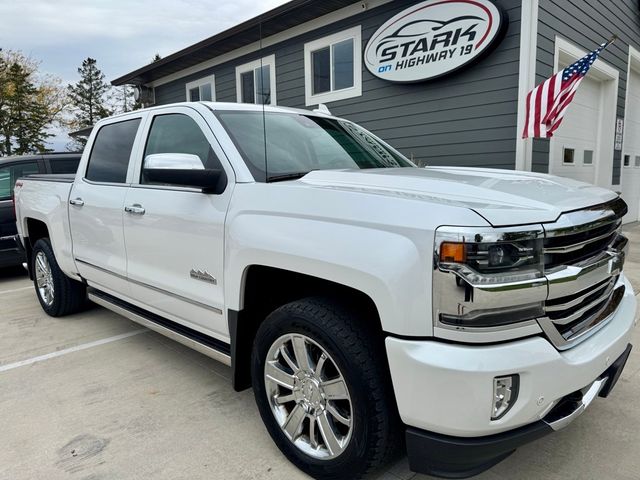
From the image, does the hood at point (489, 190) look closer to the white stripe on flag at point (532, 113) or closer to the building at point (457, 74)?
the building at point (457, 74)

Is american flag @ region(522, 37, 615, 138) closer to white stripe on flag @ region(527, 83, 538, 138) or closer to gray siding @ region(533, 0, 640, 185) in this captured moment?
white stripe on flag @ region(527, 83, 538, 138)

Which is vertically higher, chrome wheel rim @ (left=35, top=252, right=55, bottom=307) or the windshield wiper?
the windshield wiper

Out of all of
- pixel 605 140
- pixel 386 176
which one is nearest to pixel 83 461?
pixel 386 176

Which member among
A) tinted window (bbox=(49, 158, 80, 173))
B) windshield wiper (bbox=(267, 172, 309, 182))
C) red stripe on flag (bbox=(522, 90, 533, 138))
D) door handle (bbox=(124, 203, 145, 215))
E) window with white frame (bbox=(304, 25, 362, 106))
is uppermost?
window with white frame (bbox=(304, 25, 362, 106))

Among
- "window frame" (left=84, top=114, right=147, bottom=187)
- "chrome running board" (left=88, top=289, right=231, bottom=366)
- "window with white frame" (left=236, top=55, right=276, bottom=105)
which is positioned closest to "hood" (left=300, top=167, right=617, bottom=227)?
"chrome running board" (left=88, top=289, right=231, bottom=366)

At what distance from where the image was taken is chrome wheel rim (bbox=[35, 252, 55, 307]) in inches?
190

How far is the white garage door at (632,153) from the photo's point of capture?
34.4 ft

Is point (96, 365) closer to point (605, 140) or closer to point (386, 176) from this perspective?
point (386, 176)

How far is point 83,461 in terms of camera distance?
7.99 ft

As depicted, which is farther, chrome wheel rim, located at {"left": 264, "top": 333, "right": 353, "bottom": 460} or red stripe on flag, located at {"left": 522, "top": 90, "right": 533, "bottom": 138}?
red stripe on flag, located at {"left": 522, "top": 90, "right": 533, "bottom": 138}

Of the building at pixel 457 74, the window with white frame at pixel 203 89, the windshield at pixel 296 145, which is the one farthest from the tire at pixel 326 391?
the window with white frame at pixel 203 89

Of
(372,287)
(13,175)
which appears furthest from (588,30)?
(13,175)

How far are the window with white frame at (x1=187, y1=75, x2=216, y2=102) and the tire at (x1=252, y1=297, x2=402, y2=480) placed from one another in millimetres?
10272

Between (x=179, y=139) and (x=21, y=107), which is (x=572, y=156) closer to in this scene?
(x=179, y=139)
